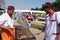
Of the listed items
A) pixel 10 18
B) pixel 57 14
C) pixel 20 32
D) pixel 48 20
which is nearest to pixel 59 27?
pixel 57 14

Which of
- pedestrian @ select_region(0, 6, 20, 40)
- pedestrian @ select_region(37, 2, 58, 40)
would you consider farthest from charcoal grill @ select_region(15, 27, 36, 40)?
pedestrian @ select_region(37, 2, 58, 40)

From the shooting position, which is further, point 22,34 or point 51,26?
point 22,34

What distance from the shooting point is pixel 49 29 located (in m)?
6.05

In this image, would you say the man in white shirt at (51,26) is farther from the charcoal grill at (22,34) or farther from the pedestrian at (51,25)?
the charcoal grill at (22,34)

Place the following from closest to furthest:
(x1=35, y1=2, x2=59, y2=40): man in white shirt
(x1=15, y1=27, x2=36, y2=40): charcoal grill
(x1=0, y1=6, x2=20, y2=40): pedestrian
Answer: (x1=35, y1=2, x2=59, y2=40): man in white shirt
(x1=0, y1=6, x2=20, y2=40): pedestrian
(x1=15, y1=27, x2=36, y2=40): charcoal grill

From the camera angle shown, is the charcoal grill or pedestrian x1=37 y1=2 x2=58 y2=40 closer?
pedestrian x1=37 y1=2 x2=58 y2=40

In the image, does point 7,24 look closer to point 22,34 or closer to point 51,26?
point 51,26

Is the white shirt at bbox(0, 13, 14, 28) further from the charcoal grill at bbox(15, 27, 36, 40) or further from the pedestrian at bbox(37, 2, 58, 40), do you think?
the charcoal grill at bbox(15, 27, 36, 40)

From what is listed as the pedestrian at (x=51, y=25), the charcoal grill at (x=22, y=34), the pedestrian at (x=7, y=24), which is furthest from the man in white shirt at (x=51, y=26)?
the charcoal grill at (x=22, y=34)

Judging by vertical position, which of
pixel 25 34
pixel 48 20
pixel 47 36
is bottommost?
pixel 25 34

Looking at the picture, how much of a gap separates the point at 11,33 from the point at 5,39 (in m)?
0.21

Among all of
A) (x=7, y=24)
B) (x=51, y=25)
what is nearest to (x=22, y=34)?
(x=7, y=24)

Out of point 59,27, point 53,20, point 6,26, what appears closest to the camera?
point 59,27

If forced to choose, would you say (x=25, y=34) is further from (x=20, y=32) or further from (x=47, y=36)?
(x=47, y=36)
